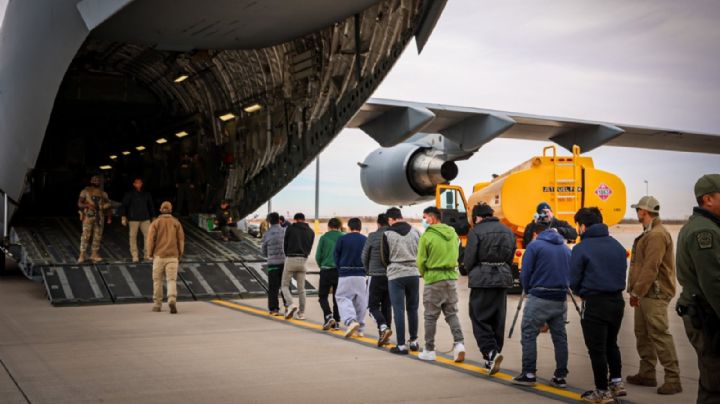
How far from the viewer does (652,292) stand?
275 inches

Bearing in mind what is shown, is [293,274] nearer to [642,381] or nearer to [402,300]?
[402,300]

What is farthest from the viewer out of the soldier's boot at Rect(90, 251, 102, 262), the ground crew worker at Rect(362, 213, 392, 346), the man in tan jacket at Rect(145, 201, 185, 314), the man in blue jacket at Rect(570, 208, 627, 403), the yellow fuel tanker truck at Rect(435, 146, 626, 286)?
the yellow fuel tanker truck at Rect(435, 146, 626, 286)

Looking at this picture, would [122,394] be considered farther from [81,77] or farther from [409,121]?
[81,77]

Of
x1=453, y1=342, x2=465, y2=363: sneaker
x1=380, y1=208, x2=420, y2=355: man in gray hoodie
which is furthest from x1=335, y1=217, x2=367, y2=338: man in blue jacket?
x1=453, y1=342, x2=465, y2=363: sneaker

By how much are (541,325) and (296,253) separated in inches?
203

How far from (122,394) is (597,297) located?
376 cm

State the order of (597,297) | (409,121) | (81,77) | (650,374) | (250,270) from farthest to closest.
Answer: (81,77), (409,121), (250,270), (650,374), (597,297)

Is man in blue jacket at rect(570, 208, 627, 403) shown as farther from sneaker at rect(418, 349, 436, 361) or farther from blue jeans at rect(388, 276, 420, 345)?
blue jeans at rect(388, 276, 420, 345)

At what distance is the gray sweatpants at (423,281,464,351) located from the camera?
809 cm

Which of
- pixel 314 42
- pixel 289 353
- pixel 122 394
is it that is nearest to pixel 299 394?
pixel 122 394

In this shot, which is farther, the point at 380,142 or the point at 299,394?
the point at 380,142

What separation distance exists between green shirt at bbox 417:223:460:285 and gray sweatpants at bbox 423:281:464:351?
0.23 feet

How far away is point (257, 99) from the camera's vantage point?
639 inches

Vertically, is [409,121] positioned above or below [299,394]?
above
